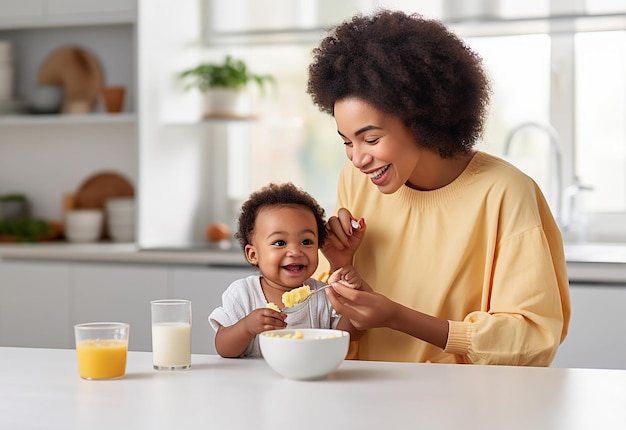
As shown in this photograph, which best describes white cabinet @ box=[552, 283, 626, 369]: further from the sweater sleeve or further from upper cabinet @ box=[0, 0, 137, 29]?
upper cabinet @ box=[0, 0, 137, 29]

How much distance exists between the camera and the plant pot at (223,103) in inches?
161

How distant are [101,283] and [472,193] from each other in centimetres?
210


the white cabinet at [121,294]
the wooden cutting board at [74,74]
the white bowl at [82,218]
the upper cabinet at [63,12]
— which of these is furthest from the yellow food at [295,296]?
the wooden cutting board at [74,74]

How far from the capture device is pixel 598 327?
3131mm

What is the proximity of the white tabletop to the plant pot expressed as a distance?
8.22ft

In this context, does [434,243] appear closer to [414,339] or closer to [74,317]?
[414,339]

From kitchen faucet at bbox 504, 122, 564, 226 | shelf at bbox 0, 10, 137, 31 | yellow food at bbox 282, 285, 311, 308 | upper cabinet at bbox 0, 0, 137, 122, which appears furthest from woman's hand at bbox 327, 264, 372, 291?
upper cabinet at bbox 0, 0, 137, 122

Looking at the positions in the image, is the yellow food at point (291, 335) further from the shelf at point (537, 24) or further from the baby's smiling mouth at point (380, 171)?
the shelf at point (537, 24)

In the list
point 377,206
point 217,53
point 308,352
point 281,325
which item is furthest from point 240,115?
point 308,352

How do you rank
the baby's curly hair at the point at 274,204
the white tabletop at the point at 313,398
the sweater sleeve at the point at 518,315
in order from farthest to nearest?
the baby's curly hair at the point at 274,204, the sweater sleeve at the point at 518,315, the white tabletop at the point at 313,398

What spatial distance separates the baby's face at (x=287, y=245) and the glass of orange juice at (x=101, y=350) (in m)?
0.50

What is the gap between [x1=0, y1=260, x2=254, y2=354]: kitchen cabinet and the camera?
3.57 m

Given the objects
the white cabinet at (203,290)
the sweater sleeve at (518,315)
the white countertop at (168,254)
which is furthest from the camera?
the white cabinet at (203,290)

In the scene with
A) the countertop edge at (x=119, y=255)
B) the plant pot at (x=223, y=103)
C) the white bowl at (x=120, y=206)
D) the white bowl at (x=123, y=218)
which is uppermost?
the plant pot at (x=223, y=103)
